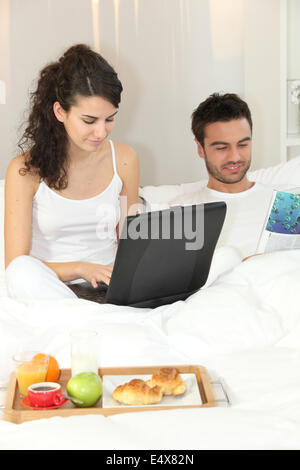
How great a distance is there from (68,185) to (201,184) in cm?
66

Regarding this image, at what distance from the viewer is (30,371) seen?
3.74 feet

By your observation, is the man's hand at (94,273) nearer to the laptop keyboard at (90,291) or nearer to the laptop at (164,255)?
the laptop keyboard at (90,291)

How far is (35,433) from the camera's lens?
0.87 metres

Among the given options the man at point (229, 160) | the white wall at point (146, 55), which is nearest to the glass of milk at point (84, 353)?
the man at point (229, 160)

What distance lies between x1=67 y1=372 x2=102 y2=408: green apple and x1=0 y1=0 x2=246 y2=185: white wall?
1.84 meters

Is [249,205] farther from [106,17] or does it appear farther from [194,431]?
[194,431]

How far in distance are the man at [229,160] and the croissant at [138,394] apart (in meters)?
1.24

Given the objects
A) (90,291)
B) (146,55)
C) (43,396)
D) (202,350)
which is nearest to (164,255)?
(202,350)

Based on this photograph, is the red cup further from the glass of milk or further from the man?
the man

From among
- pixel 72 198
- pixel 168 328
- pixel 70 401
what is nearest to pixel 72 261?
pixel 72 198

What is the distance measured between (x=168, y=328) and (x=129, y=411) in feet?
1.33

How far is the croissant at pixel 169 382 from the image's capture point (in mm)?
1100

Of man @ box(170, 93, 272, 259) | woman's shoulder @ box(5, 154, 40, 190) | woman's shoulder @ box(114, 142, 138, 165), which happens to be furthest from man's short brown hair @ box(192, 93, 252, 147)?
woman's shoulder @ box(5, 154, 40, 190)

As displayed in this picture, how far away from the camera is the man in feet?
7.50
